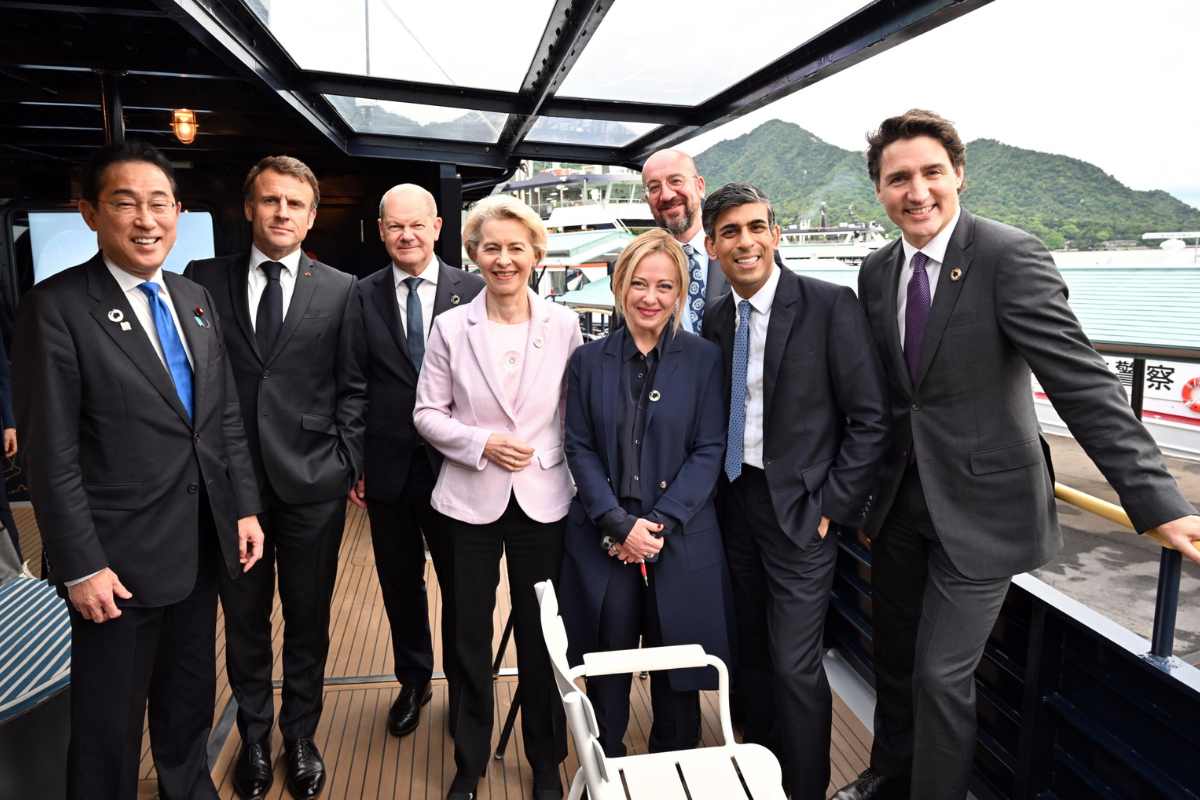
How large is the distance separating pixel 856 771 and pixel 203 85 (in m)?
4.38

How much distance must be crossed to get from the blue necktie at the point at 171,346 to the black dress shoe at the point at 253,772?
1180 millimetres

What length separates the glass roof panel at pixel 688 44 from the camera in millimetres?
2652

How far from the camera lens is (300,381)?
2.27m

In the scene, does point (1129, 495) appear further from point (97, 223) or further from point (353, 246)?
point (353, 246)

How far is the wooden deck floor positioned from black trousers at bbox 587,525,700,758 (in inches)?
16.4

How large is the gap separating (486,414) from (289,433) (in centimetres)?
63

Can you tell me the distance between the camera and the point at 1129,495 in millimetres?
1500

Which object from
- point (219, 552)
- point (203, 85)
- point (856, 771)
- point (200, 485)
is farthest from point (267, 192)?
point (856, 771)

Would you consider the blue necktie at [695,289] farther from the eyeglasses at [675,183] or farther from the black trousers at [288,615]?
the black trousers at [288,615]

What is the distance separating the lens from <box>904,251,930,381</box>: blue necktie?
1.83 m

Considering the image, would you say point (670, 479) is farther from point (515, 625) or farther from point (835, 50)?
point (835, 50)

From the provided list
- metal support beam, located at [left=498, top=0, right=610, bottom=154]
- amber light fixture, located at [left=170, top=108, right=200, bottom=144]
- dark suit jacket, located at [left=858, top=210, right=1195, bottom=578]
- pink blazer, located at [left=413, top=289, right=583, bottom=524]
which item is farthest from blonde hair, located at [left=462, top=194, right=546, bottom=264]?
amber light fixture, located at [left=170, top=108, right=200, bottom=144]

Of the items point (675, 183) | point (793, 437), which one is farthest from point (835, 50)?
point (793, 437)

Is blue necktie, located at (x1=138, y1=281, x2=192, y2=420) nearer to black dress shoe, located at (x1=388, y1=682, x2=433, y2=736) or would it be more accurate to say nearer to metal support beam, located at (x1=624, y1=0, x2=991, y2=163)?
black dress shoe, located at (x1=388, y1=682, x2=433, y2=736)
